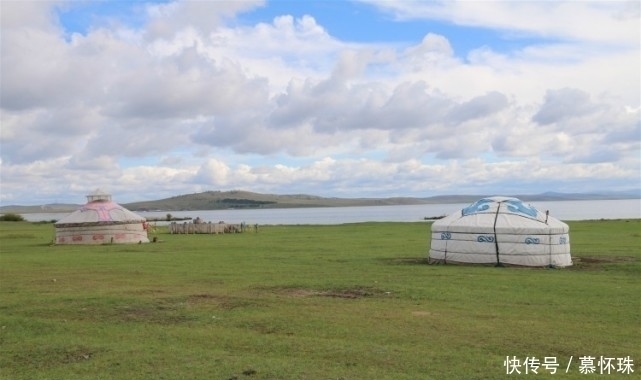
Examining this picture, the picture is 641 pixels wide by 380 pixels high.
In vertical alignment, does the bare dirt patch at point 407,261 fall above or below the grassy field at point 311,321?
above

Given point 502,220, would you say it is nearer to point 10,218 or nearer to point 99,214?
point 99,214

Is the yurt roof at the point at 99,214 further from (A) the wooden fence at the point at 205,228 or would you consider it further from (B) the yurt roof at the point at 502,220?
(B) the yurt roof at the point at 502,220

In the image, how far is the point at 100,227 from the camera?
110ft

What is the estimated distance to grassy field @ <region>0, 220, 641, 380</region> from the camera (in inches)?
→ 303

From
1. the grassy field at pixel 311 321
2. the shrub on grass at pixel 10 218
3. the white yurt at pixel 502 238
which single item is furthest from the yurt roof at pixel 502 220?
the shrub on grass at pixel 10 218

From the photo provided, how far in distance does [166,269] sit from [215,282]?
3848 millimetres

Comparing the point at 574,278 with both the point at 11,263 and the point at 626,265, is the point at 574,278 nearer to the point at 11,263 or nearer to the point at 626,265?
the point at 626,265

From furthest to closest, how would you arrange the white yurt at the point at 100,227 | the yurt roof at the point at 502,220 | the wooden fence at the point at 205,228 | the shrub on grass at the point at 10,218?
1. the shrub on grass at the point at 10,218
2. the wooden fence at the point at 205,228
3. the white yurt at the point at 100,227
4. the yurt roof at the point at 502,220

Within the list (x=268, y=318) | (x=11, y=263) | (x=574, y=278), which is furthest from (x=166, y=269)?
(x=574, y=278)

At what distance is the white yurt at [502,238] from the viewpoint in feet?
65.2

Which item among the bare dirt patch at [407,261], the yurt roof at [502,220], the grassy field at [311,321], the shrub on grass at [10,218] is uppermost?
the yurt roof at [502,220]

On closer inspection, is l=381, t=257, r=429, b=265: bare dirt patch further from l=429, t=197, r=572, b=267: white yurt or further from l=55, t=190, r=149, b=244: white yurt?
l=55, t=190, r=149, b=244: white yurt

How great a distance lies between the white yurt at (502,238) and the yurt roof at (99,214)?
59.3 ft

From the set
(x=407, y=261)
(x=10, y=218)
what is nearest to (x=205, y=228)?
(x=407, y=261)
